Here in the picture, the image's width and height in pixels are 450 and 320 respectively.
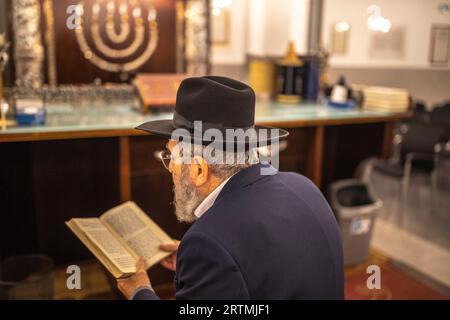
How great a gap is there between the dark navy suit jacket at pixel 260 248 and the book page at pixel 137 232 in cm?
62

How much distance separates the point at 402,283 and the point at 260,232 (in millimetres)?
2354

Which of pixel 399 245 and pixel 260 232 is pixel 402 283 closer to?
pixel 399 245

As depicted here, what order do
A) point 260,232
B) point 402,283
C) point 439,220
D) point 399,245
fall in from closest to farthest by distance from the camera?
point 260,232, point 402,283, point 399,245, point 439,220

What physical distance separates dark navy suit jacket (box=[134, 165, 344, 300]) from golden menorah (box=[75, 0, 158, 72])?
8.68 feet

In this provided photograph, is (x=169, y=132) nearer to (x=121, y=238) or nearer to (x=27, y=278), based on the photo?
(x=121, y=238)

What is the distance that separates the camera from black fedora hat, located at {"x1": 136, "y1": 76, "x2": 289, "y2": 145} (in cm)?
138

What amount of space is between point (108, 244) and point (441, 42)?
3.83 metres

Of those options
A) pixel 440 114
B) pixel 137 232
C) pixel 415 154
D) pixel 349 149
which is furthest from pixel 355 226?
pixel 440 114

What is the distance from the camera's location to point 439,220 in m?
4.53

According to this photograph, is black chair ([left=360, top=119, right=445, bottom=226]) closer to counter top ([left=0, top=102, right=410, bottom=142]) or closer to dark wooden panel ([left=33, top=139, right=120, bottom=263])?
counter top ([left=0, top=102, right=410, bottom=142])

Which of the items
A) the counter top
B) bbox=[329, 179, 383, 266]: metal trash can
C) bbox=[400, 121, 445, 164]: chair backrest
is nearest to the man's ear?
the counter top

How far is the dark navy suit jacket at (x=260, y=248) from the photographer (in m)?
1.20

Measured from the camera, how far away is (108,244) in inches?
72.8
